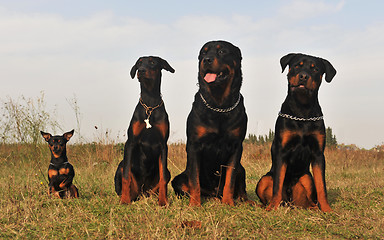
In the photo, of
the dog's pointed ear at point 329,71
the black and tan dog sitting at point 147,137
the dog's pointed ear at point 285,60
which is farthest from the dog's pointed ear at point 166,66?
the dog's pointed ear at point 329,71

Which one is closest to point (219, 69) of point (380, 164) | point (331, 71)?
point (331, 71)

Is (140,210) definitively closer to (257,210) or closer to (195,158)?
(195,158)

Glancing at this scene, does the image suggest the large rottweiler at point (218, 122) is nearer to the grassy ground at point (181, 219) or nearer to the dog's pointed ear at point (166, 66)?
the grassy ground at point (181, 219)

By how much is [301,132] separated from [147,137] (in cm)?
180

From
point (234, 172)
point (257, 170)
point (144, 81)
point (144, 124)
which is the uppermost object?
point (144, 81)

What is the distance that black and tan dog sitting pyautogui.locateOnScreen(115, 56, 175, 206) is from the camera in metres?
4.41

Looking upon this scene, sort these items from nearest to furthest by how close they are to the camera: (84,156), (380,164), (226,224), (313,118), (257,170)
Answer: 1. (226,224)
2. (313,118)
3. (257,170)
4. (84,156)
5. (380,164)

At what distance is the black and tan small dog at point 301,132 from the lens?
3.99m

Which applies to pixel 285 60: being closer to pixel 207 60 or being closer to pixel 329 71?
pixel 329 71

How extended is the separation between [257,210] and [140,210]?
1.32 meters

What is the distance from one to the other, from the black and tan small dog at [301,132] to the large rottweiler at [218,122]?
475mm

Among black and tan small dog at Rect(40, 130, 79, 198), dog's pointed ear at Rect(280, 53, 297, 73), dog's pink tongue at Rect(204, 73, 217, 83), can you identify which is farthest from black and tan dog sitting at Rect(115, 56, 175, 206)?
dog's pointed ear at Rect(280, 53, 297, 73)

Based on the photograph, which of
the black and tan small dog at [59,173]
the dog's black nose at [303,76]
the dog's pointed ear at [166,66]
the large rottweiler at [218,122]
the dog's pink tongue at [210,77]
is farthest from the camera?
the black and tan small dog at [59,173]

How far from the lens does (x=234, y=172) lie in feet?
14.1
